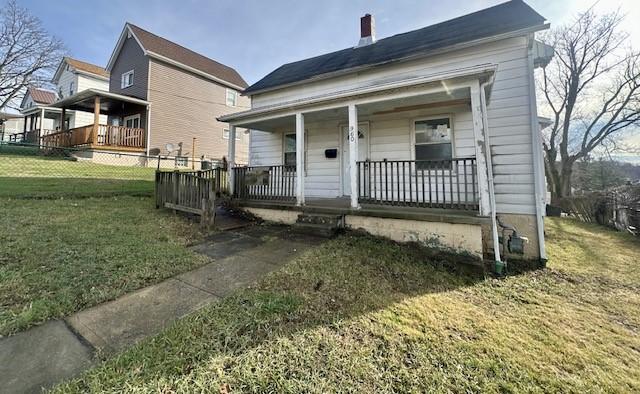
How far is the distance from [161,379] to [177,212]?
5898 mm

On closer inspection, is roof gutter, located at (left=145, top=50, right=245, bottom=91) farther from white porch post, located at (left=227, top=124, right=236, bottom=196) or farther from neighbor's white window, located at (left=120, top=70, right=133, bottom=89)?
white porch post, located at (left=227, top=124, right=236, bottom=196)

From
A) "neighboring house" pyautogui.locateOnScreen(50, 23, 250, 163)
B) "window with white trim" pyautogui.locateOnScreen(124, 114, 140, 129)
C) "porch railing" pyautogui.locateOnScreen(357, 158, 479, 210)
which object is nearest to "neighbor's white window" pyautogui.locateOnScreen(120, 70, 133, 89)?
"neighboring house" pyautogui.locateOnScreen(50, 23, 250, 163)

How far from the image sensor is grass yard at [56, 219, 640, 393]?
1995 mm

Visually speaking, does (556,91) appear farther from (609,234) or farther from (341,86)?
(341,86)

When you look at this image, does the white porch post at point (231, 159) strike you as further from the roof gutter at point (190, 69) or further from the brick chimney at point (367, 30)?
the roof gutter at point (190, 69)

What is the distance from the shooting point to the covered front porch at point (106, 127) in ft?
46.9

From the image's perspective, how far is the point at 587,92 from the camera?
16875mm

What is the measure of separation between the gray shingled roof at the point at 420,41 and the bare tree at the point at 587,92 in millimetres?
12745

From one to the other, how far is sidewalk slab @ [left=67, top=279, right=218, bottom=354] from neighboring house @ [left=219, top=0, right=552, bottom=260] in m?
3.53

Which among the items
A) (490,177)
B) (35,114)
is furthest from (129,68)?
(490,177)

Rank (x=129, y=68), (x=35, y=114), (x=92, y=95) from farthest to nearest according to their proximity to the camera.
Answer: (x=35, y=114)
(x=129, y=68)
(x=92, y=95)

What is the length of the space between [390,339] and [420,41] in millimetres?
7777

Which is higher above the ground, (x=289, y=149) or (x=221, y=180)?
(x=289, y=149)

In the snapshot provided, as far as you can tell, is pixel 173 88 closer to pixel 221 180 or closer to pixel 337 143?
pixel 221 180
